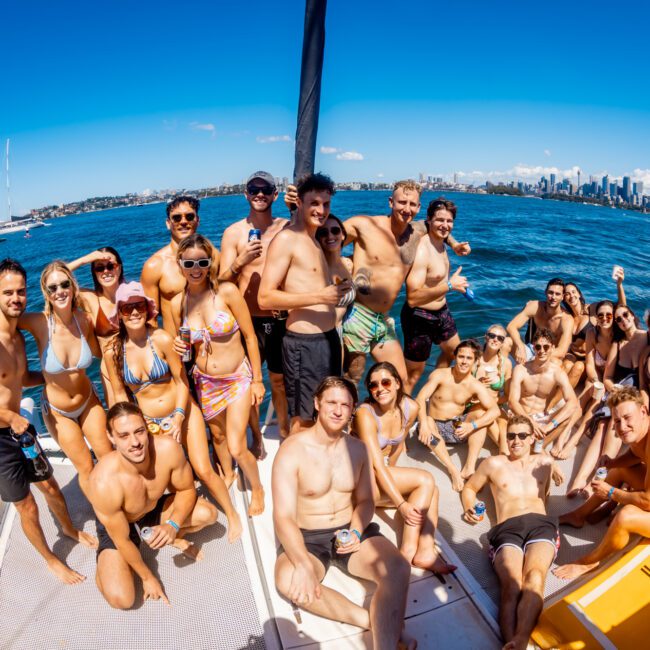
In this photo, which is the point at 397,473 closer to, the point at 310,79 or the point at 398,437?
the point at 398,437

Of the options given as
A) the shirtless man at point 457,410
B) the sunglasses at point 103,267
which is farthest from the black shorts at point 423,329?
the sunglasses at point 103,267

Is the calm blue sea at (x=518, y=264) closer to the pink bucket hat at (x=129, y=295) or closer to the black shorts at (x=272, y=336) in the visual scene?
the black shorts at (x=272, y=336)

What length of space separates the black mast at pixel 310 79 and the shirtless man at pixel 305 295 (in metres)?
0.24

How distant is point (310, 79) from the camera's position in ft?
9.86

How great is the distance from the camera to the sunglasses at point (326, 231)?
3.27 metres

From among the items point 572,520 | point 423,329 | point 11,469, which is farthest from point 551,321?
point 11,469

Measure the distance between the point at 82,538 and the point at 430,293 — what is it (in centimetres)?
357

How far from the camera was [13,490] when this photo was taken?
9.15 ft

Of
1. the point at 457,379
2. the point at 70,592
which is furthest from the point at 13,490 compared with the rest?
the point at 457,379

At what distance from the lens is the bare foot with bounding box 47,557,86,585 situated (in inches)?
117

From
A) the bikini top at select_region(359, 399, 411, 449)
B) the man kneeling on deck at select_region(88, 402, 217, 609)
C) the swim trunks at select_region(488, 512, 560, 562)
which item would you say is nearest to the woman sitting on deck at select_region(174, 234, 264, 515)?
the man kneeling on deck at select_region(88, 402, 217, 609)

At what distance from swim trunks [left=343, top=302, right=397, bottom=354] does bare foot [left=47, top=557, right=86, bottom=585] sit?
2658 mm

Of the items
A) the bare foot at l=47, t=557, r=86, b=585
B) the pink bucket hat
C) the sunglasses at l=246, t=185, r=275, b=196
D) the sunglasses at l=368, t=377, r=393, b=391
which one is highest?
the sunglasses at l=246, t=185, r=275, b=196

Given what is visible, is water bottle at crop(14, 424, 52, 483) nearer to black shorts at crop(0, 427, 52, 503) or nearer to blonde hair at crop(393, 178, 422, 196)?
black shorts at crop(0, 427, 52, 503)
